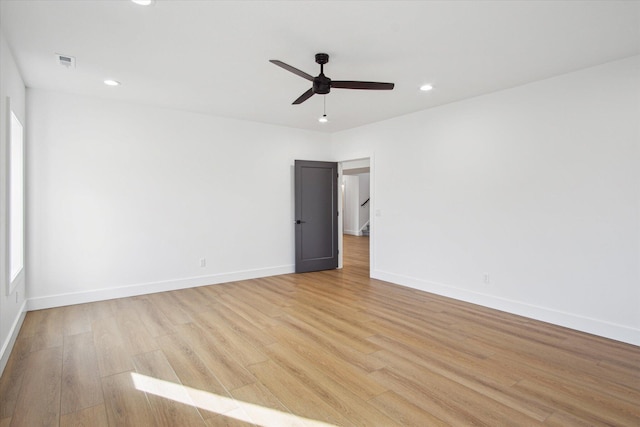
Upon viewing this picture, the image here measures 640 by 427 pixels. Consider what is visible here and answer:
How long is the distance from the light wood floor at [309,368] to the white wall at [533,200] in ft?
1.47

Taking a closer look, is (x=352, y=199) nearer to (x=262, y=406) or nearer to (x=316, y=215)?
(x=316, y=215)

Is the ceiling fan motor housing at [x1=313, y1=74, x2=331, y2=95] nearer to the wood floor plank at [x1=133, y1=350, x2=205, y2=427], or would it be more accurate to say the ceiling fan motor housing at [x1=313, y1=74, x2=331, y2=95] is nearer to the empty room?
the empty room

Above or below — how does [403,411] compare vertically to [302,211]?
below

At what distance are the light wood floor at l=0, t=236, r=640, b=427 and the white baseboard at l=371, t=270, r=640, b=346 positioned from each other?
0.13m

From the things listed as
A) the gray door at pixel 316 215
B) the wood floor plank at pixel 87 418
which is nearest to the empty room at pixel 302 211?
the wood floor plank at pixel 87 418

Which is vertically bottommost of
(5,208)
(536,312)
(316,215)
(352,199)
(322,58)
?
(536,312)

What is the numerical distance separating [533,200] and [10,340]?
17.9ft

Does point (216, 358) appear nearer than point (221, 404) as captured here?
No

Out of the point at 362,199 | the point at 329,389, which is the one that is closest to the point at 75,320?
the point at 329,389

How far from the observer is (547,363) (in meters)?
2.78

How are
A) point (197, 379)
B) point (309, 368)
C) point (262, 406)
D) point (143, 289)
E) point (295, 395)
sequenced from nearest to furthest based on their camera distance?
point (262, 406) < point (295, 395) < point (197, 379) < point (309, 368) < point (143, 289)

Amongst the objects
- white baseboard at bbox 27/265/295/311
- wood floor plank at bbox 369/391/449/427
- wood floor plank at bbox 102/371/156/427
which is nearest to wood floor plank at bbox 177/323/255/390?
wood floor plank at bbox 102/371/156/427

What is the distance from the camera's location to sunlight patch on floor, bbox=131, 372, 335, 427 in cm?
204

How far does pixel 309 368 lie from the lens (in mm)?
2686
